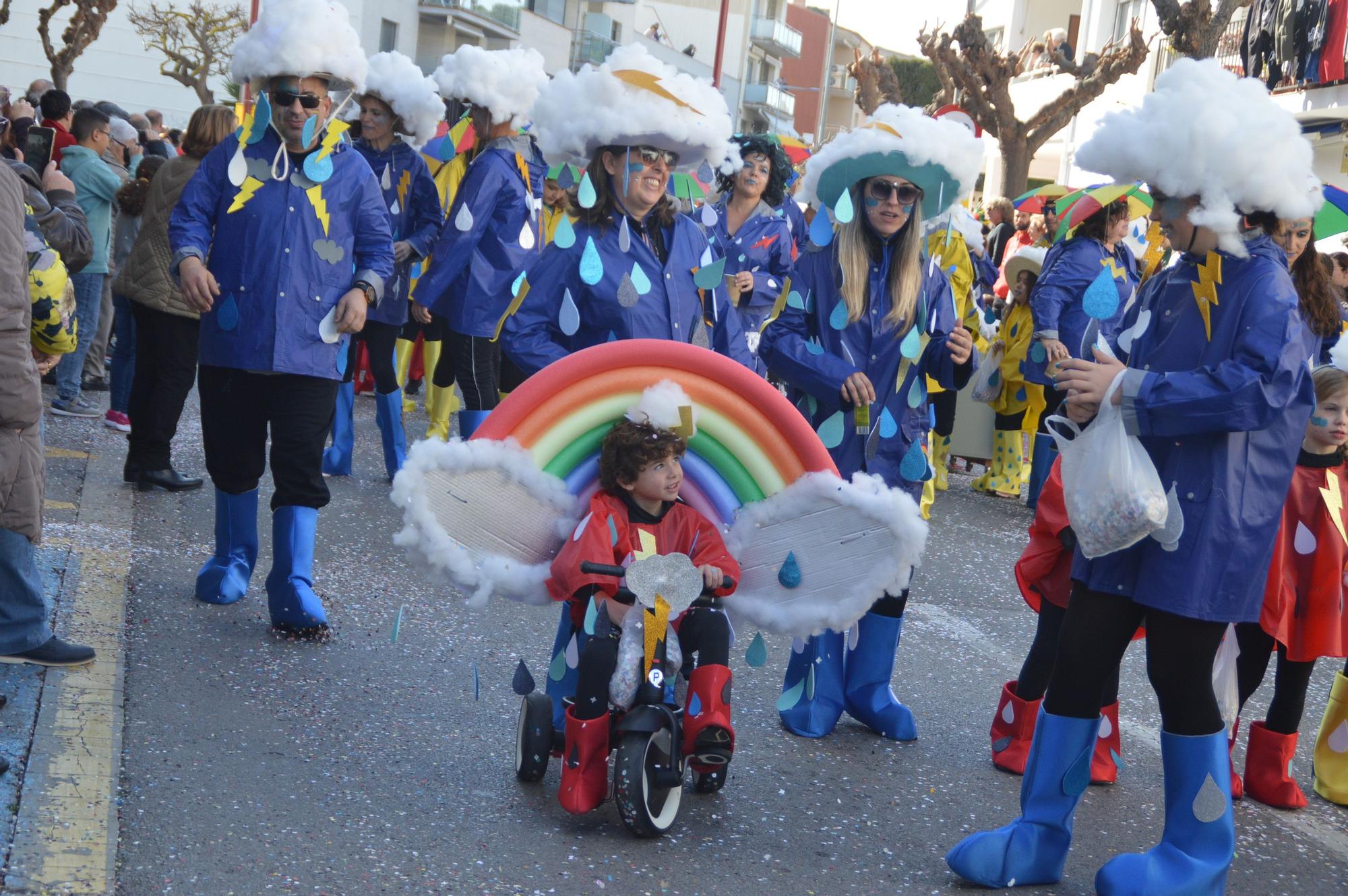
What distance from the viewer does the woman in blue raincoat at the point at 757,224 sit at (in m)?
8.87

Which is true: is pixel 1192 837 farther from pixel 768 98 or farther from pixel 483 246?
pixel 768 98

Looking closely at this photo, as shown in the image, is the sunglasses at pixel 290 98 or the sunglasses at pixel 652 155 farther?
the sunglasses at pixel 290 98

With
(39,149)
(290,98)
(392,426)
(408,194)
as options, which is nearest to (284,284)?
(290,98)

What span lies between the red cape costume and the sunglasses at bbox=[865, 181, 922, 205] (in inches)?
58.5

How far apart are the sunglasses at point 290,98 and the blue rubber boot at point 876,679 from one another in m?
2.69

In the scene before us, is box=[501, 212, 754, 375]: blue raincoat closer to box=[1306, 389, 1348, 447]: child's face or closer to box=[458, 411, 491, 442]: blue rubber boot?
box=[1306, 389, 1348, 447]: child's face

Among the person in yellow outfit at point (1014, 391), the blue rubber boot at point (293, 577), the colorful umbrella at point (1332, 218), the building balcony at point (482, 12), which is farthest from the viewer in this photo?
the building balcony at point (482, 12)

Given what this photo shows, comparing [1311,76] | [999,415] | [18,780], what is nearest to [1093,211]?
[999,415]

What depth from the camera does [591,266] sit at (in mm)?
4328

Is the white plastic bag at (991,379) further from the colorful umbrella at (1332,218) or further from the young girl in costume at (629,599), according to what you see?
the young girl in costume at (629,599)

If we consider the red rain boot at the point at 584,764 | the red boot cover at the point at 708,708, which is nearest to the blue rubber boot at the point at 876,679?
the red boot cover at the point at 708,708

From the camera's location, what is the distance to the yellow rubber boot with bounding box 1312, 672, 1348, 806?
469 cm

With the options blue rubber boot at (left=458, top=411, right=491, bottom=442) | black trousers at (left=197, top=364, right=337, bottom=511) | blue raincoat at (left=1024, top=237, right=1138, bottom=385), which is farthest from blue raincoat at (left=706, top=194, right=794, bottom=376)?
black trousers at (left=197, top=364, right=337, bottom=511)

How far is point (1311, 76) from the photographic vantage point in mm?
20688
